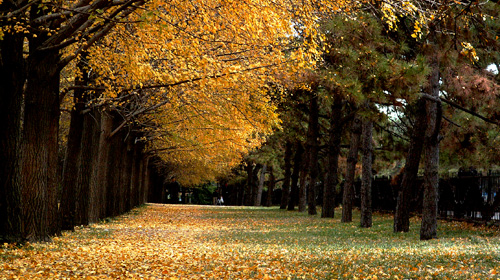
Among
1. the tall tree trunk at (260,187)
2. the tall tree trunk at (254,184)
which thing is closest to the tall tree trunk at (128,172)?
the tall tree trunk at (254,184)

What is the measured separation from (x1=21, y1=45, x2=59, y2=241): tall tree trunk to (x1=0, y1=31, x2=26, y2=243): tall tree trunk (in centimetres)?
38

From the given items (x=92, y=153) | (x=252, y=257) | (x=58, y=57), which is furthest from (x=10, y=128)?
(x=92, y=153)

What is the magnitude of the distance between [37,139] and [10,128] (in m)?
0.78

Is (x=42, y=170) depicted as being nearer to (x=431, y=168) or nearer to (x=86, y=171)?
(x=86, y=171)

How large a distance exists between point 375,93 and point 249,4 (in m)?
4.16

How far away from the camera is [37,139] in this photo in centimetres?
1148

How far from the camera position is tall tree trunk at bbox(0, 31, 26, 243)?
35.0 ft

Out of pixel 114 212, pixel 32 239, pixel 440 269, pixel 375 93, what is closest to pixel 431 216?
pixel 375 93

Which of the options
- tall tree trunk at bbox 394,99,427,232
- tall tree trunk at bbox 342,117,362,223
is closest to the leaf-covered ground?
tall tree trunk at bbox 394,99,427,232

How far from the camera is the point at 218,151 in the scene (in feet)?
94.5

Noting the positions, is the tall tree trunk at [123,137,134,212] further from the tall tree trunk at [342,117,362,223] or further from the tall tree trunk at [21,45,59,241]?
the tall tree trunk at [21,45,59,241]

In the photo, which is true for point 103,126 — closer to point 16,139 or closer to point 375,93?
point 16,139

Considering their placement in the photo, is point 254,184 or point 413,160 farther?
point 254,184

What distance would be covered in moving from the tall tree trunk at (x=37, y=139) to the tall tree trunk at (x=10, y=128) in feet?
1.25
